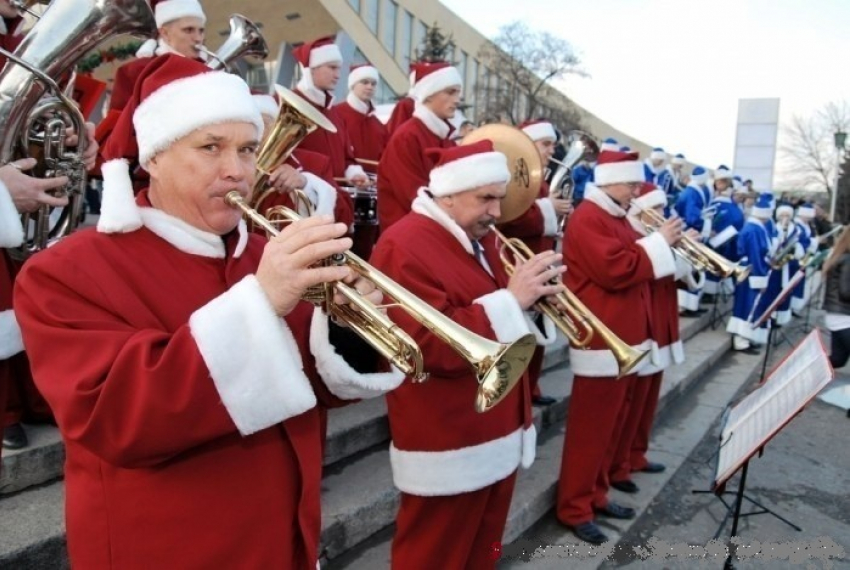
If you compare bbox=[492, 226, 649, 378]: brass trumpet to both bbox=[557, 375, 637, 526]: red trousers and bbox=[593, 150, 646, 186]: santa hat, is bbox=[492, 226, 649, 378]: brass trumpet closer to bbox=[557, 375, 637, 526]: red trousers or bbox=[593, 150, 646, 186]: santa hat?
bbox=[557, 375, 637, 526]: red trousers

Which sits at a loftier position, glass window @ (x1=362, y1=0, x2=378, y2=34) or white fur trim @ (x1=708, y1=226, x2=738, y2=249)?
glass window @ (x1=362, y1=0, x2=378, y2=34)

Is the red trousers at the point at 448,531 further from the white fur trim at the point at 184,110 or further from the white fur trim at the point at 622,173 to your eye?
the white fur trim at the point at 622,173

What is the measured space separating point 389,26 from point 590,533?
4094 cm

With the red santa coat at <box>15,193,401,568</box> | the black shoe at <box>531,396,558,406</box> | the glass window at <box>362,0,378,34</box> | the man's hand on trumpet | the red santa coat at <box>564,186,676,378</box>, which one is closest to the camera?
the red santa coat at <box>15,193,401,568</box>

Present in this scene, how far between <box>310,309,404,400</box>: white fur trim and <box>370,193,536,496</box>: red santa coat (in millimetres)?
944

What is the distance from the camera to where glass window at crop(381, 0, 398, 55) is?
40562 millimetres

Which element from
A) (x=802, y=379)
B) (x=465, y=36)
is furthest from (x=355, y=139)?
(x=465, y=36)

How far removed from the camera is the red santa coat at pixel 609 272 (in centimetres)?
466

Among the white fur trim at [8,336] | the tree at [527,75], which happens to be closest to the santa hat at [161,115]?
the white fur trim at [8,336]

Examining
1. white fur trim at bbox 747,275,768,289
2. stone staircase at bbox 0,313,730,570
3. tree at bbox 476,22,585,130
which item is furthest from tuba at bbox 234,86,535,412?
tree at bbox 476,22,585,130

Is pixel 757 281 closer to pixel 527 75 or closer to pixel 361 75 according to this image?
pixel 361 75

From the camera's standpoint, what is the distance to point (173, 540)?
1734 millimetres

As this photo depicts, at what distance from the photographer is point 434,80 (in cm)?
607

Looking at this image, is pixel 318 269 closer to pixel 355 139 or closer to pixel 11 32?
pixel 11 32
